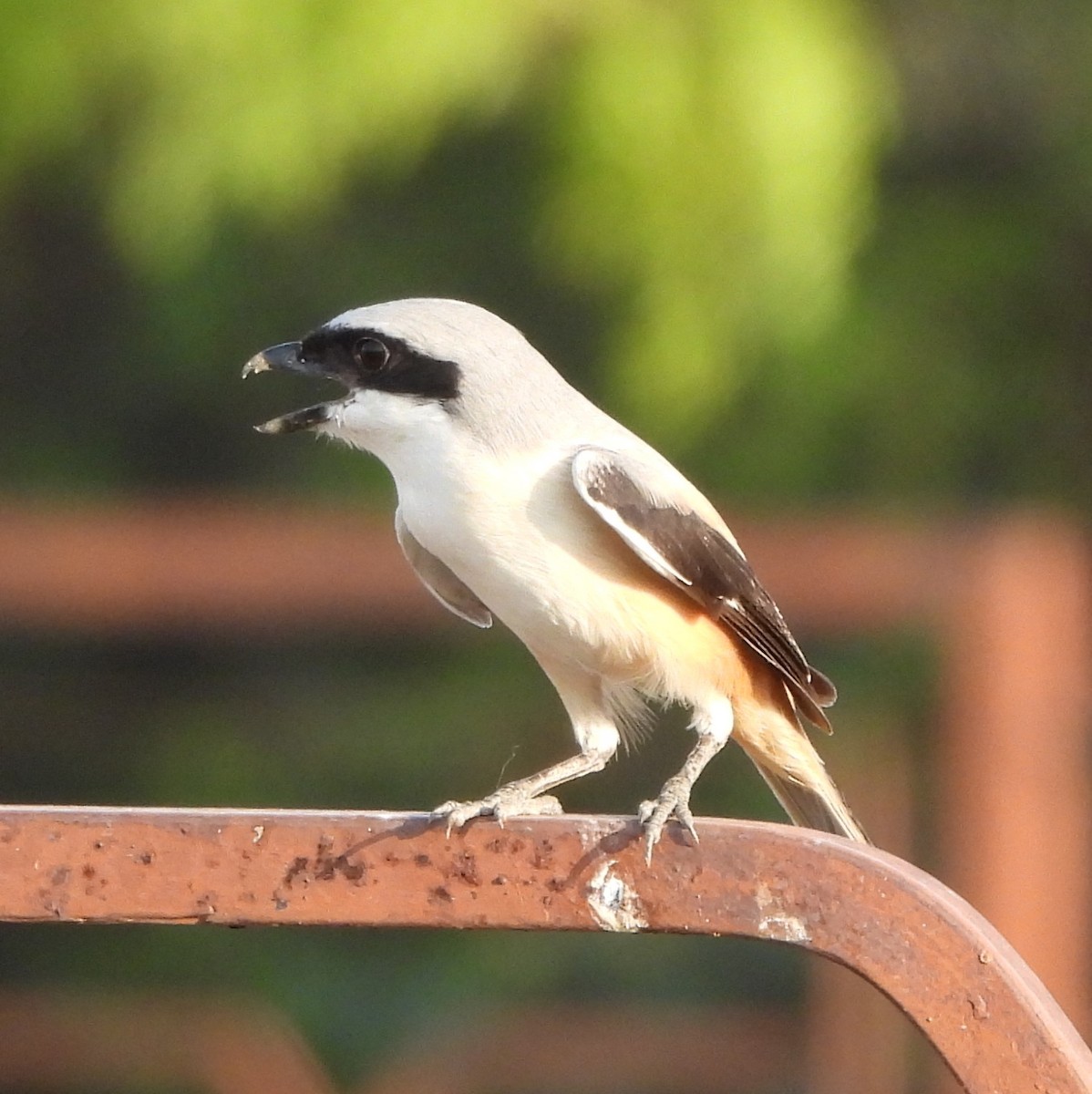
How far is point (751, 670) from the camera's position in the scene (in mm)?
3119

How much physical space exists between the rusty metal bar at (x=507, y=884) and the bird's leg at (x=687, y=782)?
5cm

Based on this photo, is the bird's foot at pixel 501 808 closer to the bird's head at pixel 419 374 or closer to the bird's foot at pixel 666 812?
the bird's foot at pixel 666 812

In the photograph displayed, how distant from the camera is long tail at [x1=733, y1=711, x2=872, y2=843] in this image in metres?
3.15

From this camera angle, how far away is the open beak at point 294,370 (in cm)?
287

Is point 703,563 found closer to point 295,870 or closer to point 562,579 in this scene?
point 562,579

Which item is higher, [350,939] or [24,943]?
[350,939]

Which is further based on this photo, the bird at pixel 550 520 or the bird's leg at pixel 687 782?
the bird at pixel 550 520

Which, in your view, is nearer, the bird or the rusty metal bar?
the rusty metal bar

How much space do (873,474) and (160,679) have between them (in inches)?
107

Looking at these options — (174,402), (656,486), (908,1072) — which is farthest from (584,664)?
(174,402)

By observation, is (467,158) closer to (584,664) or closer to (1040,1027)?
(584,664)

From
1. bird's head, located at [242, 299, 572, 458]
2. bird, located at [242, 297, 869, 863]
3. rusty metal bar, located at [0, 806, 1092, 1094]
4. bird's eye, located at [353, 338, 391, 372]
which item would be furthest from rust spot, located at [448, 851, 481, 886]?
bird's eye, located at [353, 338, 391, 372]

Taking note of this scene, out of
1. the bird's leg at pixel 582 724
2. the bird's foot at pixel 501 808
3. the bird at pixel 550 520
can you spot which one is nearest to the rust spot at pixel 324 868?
the bird's foot at pixel 501 808

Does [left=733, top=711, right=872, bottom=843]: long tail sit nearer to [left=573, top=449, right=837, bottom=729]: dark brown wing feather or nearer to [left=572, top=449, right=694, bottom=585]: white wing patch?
[left=573, top=449, right=837, bottom=729]: dark brown wing feather
